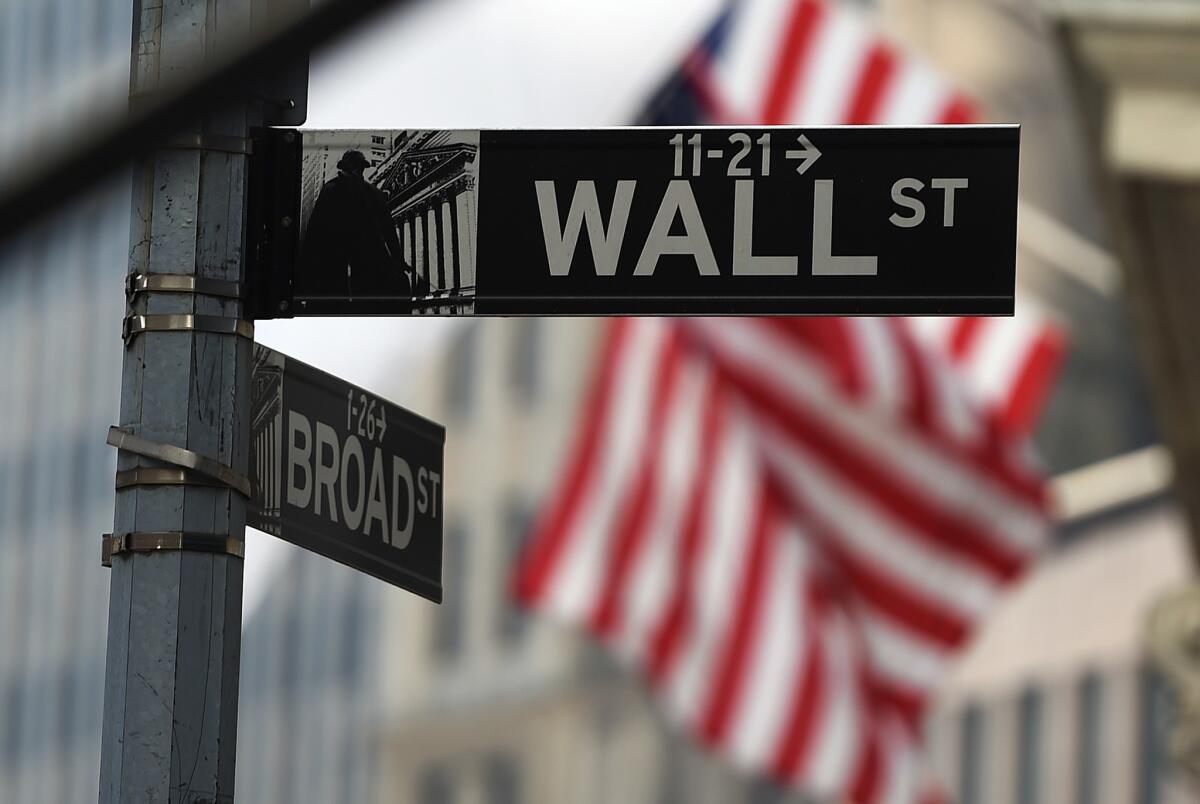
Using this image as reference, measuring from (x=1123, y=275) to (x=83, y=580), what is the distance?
224ft

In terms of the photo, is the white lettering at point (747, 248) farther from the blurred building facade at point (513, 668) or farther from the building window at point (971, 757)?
the building window at point (971, 757)

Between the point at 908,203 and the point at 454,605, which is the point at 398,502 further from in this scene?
the point at 454,605

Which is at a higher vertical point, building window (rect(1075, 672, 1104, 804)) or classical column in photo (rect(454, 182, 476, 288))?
classical column in photo (rect(454, 182, 476, 288))

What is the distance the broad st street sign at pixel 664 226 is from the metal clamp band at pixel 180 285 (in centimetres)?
8

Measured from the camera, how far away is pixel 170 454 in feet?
12.5

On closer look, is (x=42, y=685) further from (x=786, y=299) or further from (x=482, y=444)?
(x=786, y=299)

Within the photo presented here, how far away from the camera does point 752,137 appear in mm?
4066

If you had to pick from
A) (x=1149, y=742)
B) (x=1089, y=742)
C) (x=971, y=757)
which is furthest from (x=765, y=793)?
(x=1149, y=742)

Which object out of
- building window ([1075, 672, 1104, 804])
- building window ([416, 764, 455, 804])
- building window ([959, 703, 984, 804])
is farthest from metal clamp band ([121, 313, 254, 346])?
building window ([416, 764, 455, 804])

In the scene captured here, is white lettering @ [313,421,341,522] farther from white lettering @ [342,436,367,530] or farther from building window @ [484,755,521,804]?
building window @ [484,755,521,804]

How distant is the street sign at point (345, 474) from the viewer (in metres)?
4.11

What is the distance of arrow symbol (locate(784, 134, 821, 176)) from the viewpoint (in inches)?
160

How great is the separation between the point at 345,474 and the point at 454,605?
6176 cm

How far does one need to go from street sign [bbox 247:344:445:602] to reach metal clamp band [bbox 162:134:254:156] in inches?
12.2
